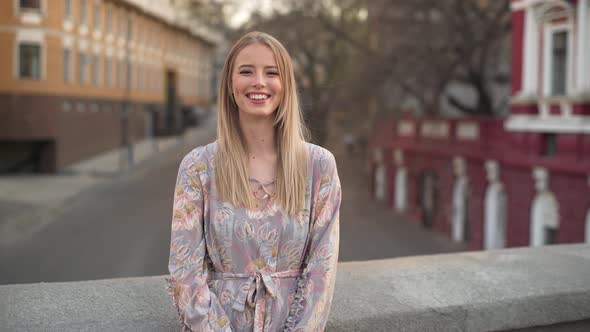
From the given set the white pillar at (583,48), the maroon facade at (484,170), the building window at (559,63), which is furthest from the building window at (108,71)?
the white pillar at (583,48)

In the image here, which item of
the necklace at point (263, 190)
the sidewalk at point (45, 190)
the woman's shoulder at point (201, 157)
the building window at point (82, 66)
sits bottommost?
the sidewalk at point (45, 190)

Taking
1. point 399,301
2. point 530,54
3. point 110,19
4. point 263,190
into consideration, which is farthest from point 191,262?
point 110,19

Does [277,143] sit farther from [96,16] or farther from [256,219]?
[96,16]

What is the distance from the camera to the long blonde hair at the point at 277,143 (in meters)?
2.25

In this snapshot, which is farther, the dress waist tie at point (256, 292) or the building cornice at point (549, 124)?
the building cornice at point (549, 124)

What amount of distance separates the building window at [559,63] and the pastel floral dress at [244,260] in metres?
17.2

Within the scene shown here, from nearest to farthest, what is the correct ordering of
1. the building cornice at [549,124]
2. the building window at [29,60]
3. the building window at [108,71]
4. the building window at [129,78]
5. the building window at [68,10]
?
the building cornice at [549,124] → the building window at [68,10] → the building window at [29,60] → the building window at [108,71] → the building window at [129,78]

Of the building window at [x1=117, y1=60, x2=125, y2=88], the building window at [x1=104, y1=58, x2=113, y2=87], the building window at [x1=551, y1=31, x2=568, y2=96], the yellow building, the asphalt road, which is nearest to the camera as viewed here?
the asphalt road

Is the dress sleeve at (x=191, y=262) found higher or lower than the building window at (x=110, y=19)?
lower

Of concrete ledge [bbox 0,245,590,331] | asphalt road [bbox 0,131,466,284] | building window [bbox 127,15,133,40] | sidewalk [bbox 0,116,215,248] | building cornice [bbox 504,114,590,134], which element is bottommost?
asphalt road [bbox 0,131,466,284]

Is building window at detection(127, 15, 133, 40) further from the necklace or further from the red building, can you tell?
the necklace

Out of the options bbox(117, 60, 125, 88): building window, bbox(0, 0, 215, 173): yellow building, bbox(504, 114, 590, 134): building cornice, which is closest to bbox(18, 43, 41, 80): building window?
bbox(0, 0, 215, 173): yellow building

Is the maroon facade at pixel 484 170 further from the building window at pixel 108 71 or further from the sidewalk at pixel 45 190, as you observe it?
the building window at pixel 108 71

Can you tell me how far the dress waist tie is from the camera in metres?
2.23
